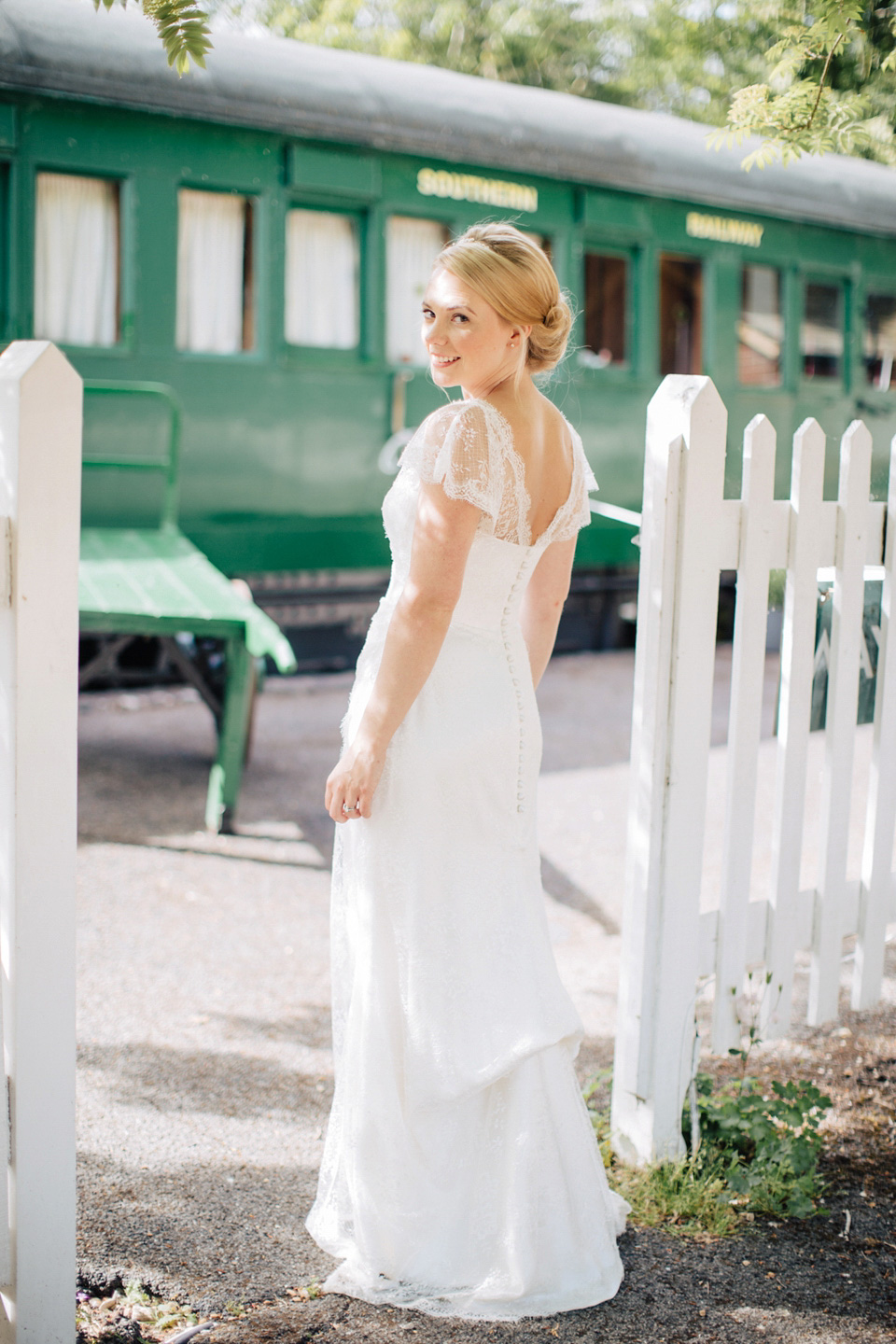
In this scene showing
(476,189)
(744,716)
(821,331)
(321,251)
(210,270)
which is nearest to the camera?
(744,716)

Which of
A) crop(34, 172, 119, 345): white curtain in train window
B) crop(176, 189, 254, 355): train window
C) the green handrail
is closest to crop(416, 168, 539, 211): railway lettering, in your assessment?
crop(176, 189, 254, 355): train window

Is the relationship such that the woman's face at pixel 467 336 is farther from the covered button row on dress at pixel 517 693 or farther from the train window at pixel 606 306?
the train window at pixel 606 306

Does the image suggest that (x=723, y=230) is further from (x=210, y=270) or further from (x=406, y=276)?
(x=210, y=270)

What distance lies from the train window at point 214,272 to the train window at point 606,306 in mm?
2755

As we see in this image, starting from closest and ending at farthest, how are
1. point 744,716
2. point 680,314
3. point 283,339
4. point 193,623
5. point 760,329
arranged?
point 744,716
point 193,623
point 283,339
point 680,314
point 760,329

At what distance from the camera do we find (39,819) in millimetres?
1883

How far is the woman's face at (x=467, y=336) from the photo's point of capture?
2.19 metres

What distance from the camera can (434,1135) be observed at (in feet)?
7.35

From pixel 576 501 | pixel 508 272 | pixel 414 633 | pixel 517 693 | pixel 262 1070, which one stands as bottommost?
pixel 262 1070

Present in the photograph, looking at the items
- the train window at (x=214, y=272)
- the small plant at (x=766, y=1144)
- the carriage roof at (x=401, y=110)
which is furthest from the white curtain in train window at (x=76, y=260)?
the small plant at (x=766, y=1144)

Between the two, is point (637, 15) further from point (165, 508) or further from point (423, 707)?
point (423, 707)

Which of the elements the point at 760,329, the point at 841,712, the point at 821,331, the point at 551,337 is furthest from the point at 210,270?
the point at 551,337

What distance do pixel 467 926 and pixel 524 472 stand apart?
0.84m

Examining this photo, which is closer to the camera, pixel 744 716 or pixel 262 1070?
pixel 744 716
